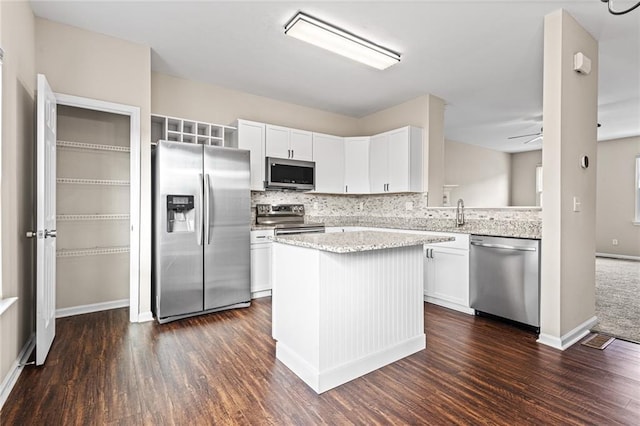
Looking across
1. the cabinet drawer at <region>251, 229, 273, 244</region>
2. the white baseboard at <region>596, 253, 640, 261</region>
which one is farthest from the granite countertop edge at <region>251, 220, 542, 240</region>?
the white baseboard at <region>596, 253, 640, 261</region>

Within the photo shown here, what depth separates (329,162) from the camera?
4.93 m

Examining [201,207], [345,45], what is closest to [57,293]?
[201,207]

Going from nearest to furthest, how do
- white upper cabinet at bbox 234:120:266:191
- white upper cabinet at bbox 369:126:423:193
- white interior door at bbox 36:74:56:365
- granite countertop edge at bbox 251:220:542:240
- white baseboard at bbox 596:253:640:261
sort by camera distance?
white interior door at bbox 36:74:56:365 → granite countertop edge at bbox 251:220:542:240 → white upper cabinet at bbox 234:120:266:191 → white upper cabinet at bbox 369:126:423:193 → white baseboard at bbox 596:253:640:261

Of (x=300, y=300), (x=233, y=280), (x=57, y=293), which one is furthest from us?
(x=233, y=280)

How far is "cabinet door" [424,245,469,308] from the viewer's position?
344 cm

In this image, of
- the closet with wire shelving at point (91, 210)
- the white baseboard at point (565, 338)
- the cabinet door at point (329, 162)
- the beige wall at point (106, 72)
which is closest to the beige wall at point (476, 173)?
the cabinet door at point (329, 162)

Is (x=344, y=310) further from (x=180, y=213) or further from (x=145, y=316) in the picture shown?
(x=145, y=316)

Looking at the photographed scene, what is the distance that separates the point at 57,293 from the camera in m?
3.26

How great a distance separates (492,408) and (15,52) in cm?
376

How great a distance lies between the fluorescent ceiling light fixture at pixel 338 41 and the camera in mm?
2664

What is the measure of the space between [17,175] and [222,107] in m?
2.44

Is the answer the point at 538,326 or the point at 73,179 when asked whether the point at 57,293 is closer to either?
the point at 73,179

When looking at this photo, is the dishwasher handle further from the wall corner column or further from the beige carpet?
the wall corner column

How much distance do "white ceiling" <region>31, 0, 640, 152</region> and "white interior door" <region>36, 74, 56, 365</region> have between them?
96cm
